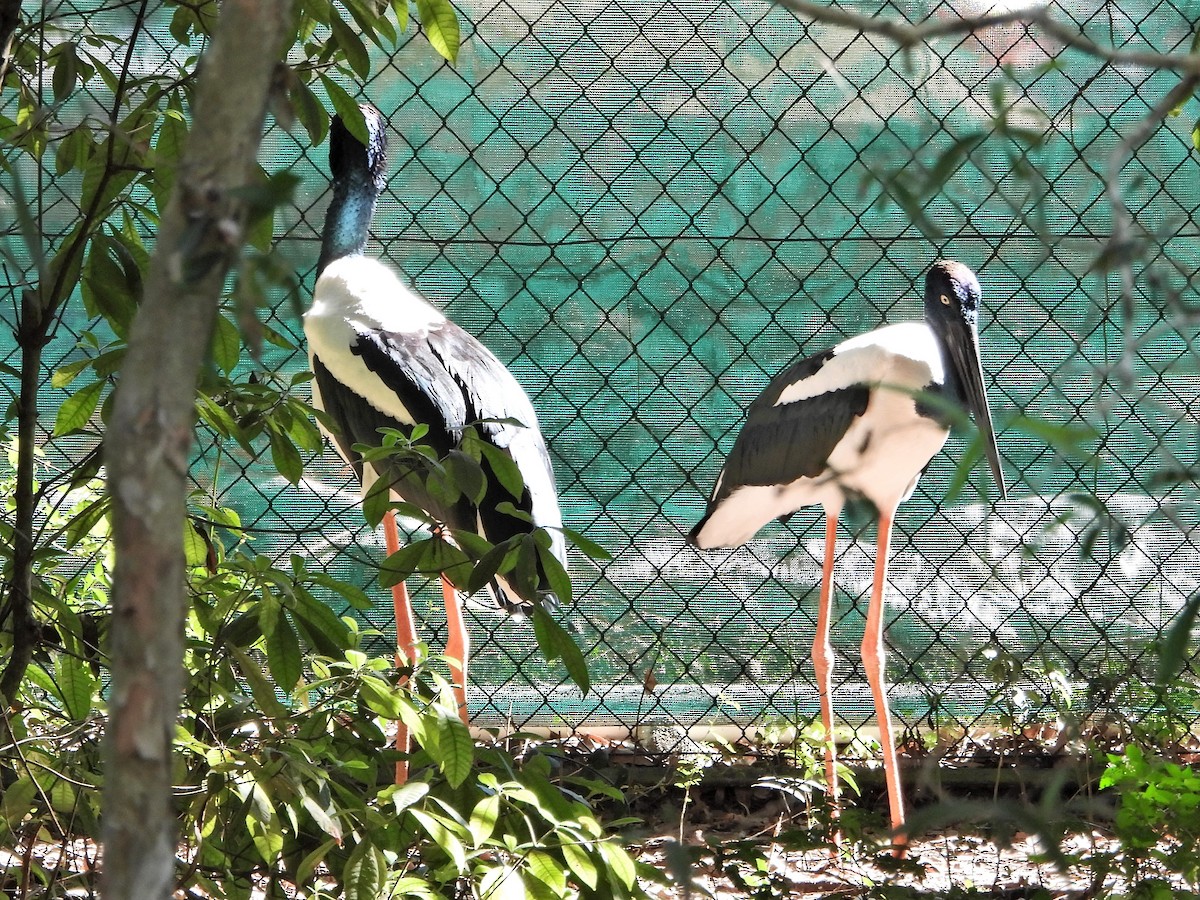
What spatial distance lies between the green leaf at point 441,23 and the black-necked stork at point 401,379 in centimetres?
96

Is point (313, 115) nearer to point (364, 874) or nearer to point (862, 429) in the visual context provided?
point (364, 874)

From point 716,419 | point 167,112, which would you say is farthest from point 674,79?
point 167,112

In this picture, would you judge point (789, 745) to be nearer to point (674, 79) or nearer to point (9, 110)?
point (674, 79)

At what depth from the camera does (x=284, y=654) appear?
1573 millimetres

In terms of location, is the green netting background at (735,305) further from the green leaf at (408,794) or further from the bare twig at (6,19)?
the bare twig at (6,19)

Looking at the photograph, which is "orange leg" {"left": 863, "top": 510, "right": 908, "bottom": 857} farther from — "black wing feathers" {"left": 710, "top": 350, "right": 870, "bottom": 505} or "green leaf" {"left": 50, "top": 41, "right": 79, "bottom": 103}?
"green leaf" {"left": 50, "top": 41, "right": 79, "bottom": 103}

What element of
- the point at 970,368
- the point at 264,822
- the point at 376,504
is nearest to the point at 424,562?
the point at 376,504

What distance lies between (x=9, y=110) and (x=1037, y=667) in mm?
2693

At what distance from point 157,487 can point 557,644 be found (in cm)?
103

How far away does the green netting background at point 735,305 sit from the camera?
3.09m

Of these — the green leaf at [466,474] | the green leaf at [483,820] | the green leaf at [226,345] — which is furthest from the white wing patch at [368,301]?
the green leaf at [483,820]

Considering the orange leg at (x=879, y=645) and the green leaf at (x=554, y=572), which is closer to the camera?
the green leaf at (x=554, y=572)

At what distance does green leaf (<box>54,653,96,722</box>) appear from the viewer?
1659 mm

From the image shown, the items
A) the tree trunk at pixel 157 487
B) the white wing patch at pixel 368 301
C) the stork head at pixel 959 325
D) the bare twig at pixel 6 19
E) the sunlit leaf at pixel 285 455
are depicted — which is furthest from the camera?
the stork head at pixel 959 325
